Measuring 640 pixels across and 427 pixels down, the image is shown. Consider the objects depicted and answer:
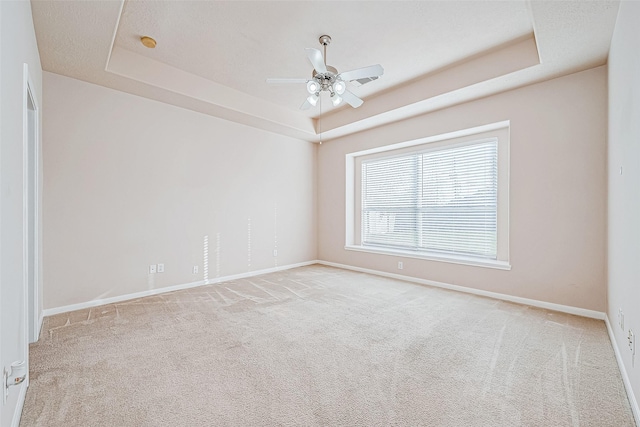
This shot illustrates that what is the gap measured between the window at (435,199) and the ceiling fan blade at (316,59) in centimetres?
264

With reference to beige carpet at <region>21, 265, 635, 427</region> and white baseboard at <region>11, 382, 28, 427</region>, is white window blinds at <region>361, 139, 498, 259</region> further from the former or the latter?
white baseboard at <region>11, 382, 28, 427</region>

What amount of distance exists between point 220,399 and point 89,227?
120 inches

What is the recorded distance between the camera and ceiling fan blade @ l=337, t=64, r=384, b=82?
267 cm

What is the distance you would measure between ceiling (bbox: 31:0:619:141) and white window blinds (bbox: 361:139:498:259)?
945 mm

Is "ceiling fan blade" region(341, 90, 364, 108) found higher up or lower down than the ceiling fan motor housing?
lower down

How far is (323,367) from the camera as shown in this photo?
220 cm

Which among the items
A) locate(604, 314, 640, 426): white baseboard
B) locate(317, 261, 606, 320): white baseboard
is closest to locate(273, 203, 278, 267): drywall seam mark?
locate(317, 261, 606, 320): white baseboard

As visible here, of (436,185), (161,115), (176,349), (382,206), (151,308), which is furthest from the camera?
(382,206)

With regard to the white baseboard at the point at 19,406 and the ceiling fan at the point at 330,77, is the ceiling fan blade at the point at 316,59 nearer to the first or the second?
the ceiling fan at the point at 330,77

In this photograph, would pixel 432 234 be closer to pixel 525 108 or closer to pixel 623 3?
pixel 525 108

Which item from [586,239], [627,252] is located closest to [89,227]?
[627,252]

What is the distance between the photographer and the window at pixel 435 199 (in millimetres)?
4188

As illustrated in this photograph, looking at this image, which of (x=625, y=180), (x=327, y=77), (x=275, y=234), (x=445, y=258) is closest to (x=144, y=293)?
(x=275, y=234)

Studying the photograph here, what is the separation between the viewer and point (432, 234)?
194 inches
